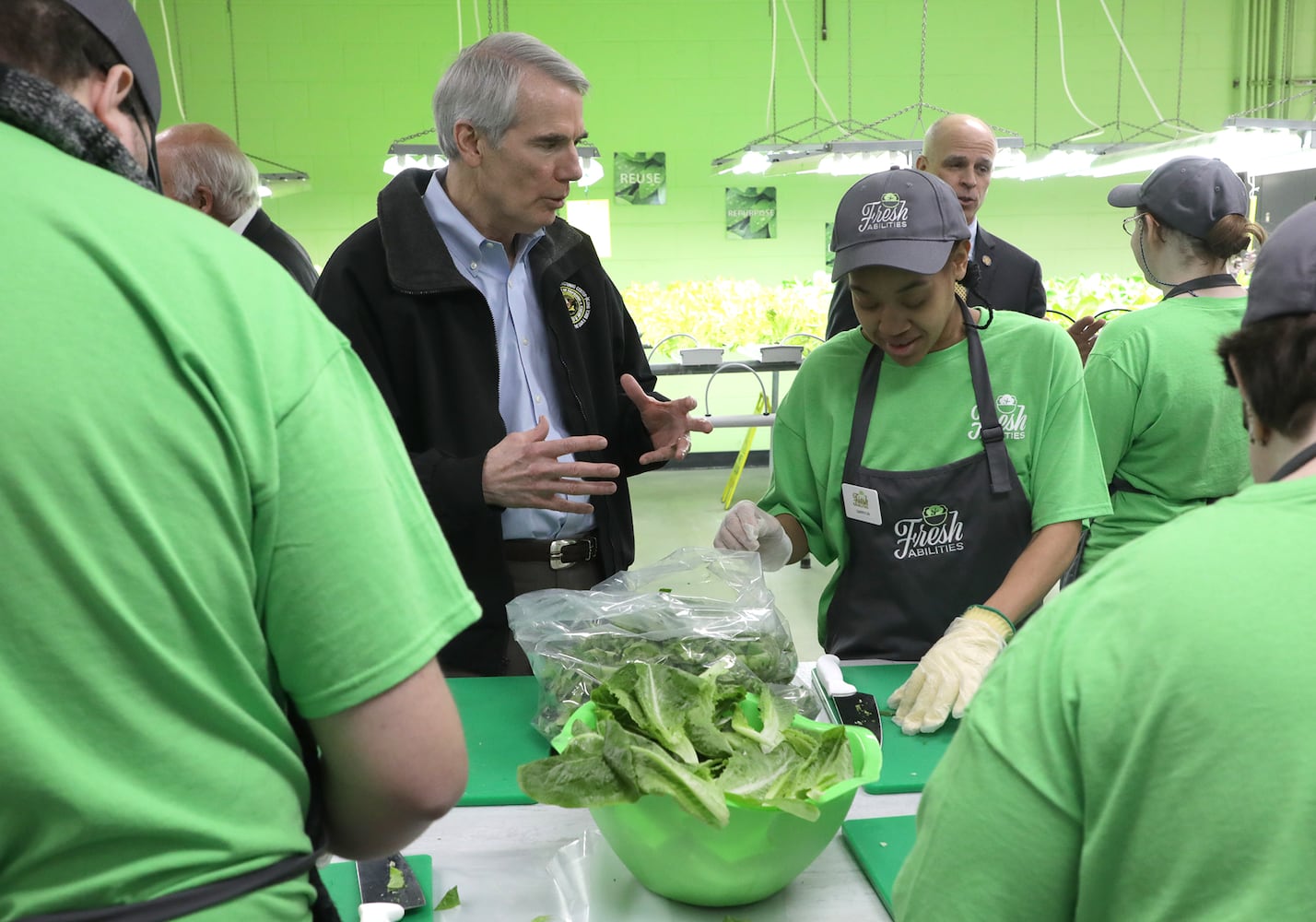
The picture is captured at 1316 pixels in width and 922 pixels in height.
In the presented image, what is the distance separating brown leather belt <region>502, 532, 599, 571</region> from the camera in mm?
2234

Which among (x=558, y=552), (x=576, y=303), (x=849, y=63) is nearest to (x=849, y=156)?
(x=849, y=63)

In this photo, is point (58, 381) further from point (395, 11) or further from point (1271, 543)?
point (395, 11)

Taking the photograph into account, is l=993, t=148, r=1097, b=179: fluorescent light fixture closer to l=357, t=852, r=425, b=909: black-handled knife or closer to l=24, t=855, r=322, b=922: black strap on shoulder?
l=357, t=852, r=425, b=909: black-handled knife

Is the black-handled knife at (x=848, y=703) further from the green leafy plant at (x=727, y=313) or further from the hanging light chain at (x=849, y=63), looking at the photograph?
the hanging light chain at (x=849, y=63)

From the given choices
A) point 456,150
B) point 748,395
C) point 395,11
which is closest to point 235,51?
point 395,11

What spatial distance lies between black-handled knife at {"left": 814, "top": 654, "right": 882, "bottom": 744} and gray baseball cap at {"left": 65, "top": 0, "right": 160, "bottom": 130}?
123 centimetres

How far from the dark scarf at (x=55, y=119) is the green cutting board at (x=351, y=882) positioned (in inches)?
32.9

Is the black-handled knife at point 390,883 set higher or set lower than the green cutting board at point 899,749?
higher

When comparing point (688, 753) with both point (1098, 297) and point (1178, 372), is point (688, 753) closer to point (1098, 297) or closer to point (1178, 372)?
point (1178, 372)

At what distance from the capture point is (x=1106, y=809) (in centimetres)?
72

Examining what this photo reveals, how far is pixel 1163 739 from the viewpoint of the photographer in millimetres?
696

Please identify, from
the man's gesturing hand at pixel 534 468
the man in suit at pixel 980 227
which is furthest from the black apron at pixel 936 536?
the man in suit at pixel 980 227

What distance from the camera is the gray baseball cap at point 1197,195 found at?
269 centimetres

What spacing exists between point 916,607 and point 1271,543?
4.51 feet
